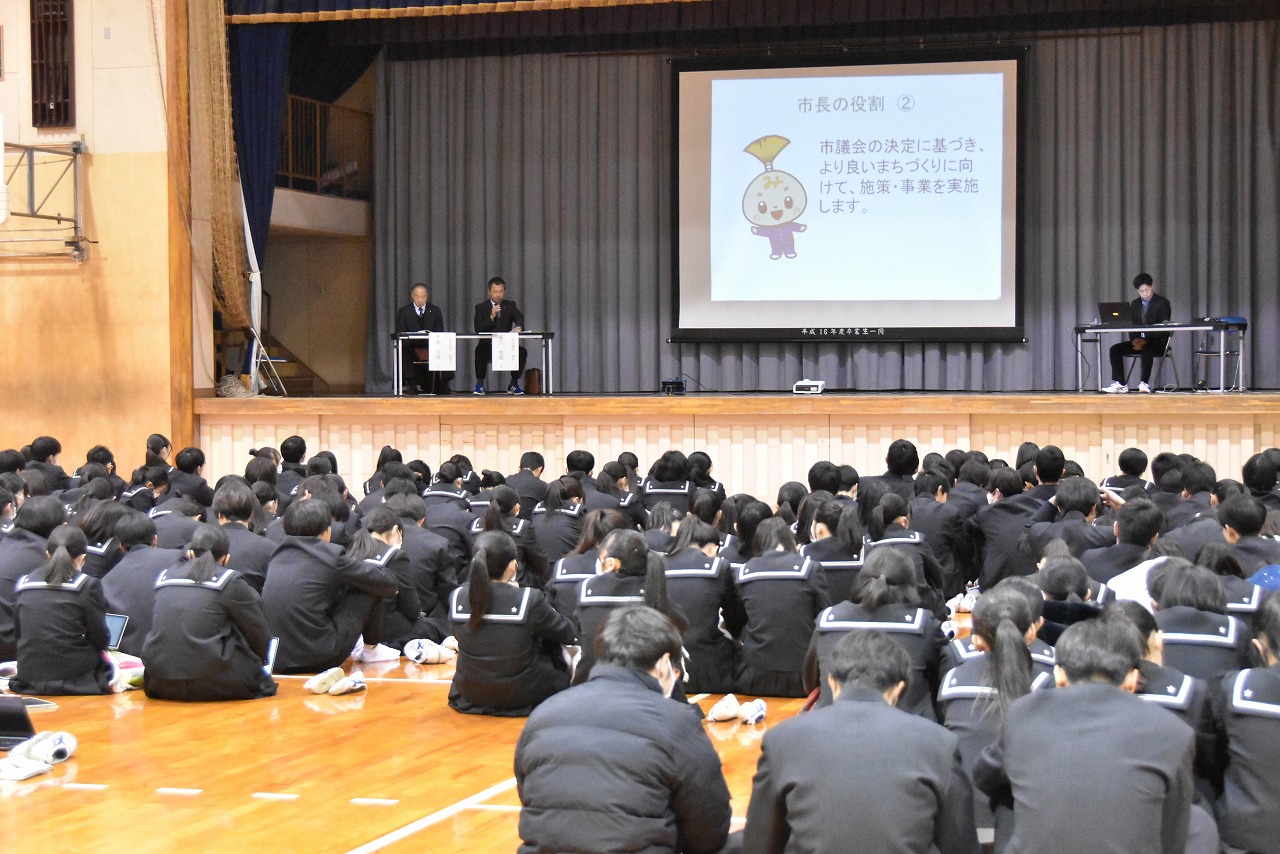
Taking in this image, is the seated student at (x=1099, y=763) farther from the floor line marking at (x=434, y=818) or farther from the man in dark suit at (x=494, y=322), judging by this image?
the man in dark suit at (x=494, y=322)

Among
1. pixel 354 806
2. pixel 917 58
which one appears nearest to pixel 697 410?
pixel 917 58

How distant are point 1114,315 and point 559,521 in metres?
6.12

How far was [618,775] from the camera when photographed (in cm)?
298

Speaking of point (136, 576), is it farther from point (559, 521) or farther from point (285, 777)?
point (559, 521)

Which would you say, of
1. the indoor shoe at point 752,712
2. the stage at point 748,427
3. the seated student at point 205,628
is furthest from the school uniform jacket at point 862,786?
the stage at point 748,427

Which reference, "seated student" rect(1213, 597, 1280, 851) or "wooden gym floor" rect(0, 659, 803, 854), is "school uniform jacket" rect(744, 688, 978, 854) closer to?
"seated student" rect(1213, 597, 1280, 851)

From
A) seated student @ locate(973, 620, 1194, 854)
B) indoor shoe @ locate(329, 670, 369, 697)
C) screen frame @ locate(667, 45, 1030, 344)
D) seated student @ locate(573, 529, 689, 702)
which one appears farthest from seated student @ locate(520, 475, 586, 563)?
screen frame @ locate(667, 45, 1030, 344)

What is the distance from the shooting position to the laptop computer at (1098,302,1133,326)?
38.0 feet

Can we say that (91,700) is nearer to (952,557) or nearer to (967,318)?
(952,557)

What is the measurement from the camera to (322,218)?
1504cm

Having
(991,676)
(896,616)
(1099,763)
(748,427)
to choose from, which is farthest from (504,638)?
(748,427)

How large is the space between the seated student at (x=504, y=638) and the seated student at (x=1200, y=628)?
8.31 ft

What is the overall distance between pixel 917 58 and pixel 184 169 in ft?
22.7

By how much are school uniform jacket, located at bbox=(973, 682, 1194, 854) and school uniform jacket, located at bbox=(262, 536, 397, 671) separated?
13.4 feet
